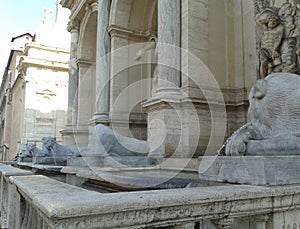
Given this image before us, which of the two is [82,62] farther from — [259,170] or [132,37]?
[259,170]

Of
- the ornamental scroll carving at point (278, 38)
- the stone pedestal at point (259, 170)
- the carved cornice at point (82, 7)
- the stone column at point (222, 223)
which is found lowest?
the stone column at point (222, 223)

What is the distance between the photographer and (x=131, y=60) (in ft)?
38.0

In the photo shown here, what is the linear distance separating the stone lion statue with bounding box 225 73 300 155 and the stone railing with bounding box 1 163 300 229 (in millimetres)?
660

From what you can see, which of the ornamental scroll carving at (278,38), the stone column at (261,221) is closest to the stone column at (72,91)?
the ornamental scroll carving at (278,38)

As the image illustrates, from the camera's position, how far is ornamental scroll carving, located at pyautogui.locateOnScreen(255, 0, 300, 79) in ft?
19.2

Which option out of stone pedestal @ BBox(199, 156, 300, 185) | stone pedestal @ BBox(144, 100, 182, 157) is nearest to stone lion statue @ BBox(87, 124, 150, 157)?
stone pedestal @ BBox(144, 100, 182, 157)

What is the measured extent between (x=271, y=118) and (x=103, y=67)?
Result: 9114mm

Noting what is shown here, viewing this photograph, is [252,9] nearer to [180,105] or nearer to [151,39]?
[180,105]

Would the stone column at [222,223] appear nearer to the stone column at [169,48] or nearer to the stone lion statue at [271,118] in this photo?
the stone lion statue at [271,118]

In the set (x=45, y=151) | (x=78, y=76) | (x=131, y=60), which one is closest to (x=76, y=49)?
(x=78, y=76)

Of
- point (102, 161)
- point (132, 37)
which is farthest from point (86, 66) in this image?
point (102, 161)

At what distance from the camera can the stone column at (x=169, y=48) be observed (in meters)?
7.13

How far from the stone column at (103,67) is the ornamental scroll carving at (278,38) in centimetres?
577

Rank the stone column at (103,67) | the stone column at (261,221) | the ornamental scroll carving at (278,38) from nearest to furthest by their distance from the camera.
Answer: the stone column at (261,221), the ornamental scroll carving at (278,38), the stone column at (103,67)
